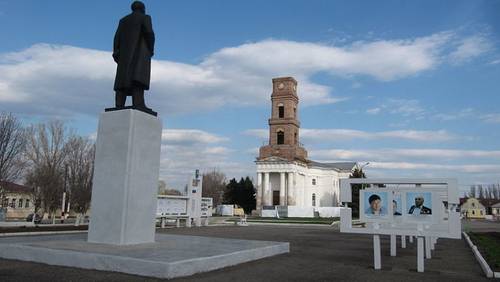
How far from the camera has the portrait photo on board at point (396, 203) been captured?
34.6ft

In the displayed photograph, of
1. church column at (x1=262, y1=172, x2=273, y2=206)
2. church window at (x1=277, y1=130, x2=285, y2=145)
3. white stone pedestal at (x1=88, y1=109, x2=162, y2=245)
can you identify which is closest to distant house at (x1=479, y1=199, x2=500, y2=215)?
church window at (x1=277, y1=130, x2=285, y2=145)

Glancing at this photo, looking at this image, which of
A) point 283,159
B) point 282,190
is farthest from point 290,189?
point 283,159

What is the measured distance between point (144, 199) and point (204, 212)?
21816 mm

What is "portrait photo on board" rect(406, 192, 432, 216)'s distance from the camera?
10141 mm

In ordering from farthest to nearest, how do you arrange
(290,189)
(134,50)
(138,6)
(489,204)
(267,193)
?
(489,204), (267,193), (290,189), (138,6), (134,50)

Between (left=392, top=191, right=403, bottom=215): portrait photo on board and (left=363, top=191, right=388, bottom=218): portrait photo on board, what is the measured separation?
0.17 metres

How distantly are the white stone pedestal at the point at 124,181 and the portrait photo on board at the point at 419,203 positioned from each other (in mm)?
6781

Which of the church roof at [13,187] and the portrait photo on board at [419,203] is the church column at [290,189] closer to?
the church roof at [13,187]

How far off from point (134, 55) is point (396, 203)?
826cm

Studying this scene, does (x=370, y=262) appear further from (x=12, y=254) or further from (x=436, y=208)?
(x=12, y=254)

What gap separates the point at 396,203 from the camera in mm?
10656

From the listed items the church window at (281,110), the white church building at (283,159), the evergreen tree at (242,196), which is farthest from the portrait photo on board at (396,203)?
the evergreen tree at (242,196)

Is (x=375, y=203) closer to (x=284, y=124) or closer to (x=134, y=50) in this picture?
(x=134, y=50)

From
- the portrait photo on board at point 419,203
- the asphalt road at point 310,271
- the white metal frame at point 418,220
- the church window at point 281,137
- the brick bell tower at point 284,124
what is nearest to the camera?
the asphalt road at point 310,271
